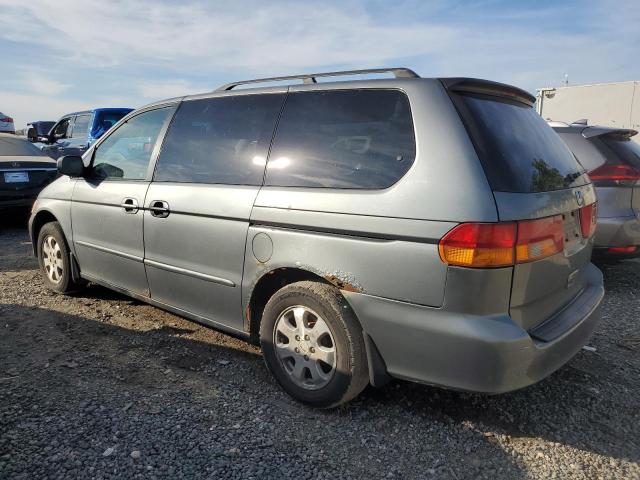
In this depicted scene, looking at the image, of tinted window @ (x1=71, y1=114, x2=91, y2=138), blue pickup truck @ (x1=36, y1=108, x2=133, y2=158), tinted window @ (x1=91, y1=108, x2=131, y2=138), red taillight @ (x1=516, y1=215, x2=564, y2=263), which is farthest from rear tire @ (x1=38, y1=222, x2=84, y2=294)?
tinted window @ (x1=71, y1=114, x2=91, y2=138)

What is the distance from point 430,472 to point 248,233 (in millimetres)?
1565

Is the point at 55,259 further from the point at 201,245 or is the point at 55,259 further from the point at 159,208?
the point at 201,245

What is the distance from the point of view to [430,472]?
229 centimetres

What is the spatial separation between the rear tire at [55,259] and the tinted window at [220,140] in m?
1.56

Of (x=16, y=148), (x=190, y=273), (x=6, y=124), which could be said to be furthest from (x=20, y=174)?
(x=6, y=124)

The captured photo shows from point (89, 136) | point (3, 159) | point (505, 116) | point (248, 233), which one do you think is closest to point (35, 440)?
point (248, 233)

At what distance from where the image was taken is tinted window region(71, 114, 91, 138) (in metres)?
11.6

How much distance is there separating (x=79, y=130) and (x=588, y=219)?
11844mm

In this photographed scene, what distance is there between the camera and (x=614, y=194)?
4.59 m

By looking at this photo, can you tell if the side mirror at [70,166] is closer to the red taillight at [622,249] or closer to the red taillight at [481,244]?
the red taillight at [481,244]

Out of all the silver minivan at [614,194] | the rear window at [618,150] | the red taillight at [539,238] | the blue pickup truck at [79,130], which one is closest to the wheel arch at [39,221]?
the red taillight at [539,238]

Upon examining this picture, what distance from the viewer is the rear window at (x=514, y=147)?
7.50ft

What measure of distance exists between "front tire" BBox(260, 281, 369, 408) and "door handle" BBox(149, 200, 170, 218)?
3.49 feet

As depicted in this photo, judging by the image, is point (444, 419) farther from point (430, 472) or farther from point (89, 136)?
point (89, 136)
